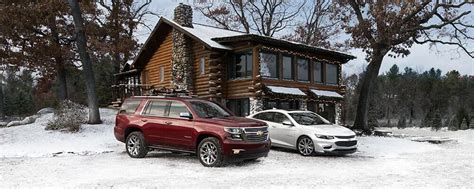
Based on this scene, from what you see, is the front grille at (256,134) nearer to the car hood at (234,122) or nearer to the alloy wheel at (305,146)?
the car hood at (234,122)

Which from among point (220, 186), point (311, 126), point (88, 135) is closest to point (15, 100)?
point (88, 135)

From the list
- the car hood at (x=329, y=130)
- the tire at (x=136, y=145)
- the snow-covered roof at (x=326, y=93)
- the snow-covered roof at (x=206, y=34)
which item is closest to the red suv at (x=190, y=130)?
the tire at (x=136, y=145)

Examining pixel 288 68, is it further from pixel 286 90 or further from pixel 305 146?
pixel 305 146

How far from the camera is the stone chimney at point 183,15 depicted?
26250mm

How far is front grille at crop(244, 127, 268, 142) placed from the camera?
11961mm

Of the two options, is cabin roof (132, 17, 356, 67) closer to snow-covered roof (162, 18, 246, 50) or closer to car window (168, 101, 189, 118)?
snow-covered roof (162, 18, 246, 50)

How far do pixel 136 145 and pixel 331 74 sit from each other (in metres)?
16.9

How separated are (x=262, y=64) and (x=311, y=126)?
7.53 m

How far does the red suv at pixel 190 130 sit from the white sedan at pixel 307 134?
2.62m

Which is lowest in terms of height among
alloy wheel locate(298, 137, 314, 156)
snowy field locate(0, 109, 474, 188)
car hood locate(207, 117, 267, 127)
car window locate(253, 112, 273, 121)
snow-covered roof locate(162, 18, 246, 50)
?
snowy field locate(0, 109, 474, 188)

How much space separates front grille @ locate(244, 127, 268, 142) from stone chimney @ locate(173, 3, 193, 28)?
594 inches

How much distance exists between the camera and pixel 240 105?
933 inches

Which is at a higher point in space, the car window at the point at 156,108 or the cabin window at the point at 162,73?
the cabin window at the point at 162,73

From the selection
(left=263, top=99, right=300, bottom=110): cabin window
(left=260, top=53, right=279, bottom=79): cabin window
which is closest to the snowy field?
(left=263, top=99, right=300, bottom=110): cabin window
